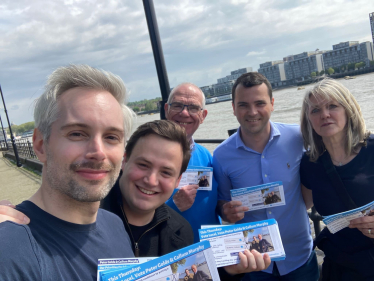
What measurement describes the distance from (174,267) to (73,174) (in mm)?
608

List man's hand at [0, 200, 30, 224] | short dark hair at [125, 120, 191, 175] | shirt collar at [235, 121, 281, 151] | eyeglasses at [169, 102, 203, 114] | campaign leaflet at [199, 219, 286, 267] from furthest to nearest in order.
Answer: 1. eyeglasses at [169, 102, 203, 114]
2. shirt collar at [235, 121, 281, 151]
3. short dark hair at [125, 120, 191, 175]
4. campaign leaflet at [199, 219, 286, 267]
5. man's hand at [0, 200, 30, 224]

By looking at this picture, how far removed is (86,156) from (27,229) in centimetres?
36

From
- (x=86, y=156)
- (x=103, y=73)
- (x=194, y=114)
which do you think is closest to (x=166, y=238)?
(x=86, y=156)

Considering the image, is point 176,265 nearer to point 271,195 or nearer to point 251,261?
point 251,261

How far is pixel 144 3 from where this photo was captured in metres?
3.98

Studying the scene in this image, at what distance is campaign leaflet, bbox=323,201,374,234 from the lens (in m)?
2.04

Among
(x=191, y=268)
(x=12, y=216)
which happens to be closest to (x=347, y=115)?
(x=191, y=268)

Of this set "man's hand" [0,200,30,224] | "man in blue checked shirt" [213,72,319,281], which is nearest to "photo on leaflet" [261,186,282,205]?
"man in blue checked shirt" [213,72,319,281]

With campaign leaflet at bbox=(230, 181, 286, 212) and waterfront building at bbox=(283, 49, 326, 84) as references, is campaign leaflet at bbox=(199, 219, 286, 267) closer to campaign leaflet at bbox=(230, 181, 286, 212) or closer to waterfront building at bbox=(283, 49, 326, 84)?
campaign leaflet at bbox=(230, 181, 286, 212)

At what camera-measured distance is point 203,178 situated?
263cm

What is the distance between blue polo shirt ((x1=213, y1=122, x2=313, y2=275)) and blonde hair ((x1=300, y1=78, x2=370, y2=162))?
204mm

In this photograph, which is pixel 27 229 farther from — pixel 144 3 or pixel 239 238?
pixel 144 3

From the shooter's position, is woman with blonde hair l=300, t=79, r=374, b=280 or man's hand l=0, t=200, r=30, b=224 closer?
man's hand l=0, t=200, r=30, b=224

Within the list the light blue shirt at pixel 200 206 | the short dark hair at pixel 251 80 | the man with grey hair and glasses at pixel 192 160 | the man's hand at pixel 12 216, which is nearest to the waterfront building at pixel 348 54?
the short dark hair at pixel 251 80
